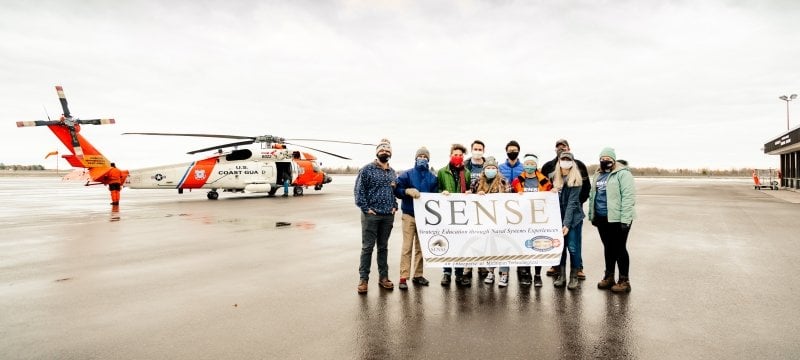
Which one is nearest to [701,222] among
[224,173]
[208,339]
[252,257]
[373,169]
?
[373,169]

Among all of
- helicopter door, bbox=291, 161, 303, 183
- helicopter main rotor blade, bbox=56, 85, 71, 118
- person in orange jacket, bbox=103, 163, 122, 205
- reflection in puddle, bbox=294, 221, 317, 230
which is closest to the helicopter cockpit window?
helicopter door, bbox=291, 161, 303, 183

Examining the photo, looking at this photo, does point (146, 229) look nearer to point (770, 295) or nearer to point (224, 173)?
point (224, 173)

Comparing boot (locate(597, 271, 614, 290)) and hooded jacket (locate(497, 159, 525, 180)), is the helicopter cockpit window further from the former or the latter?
boot (locate(597, 271, 614, 290))

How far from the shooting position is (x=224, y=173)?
23141 mm

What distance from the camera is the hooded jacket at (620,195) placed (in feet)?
→ 19.2

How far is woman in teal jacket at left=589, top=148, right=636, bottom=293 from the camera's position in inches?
232

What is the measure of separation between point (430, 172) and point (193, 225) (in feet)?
30.4

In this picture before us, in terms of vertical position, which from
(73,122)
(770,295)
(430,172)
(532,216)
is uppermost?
(73,122)

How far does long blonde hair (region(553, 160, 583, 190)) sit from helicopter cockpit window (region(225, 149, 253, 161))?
20.1 meters

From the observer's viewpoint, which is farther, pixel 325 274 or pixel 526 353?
pixel 325 274

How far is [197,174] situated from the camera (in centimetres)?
2248

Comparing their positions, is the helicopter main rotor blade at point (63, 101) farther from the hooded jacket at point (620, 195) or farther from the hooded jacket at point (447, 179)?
the hooded jacket at point (620, 195)

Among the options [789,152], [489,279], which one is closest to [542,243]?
[489,279]

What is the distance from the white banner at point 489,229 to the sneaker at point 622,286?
2.72 feet
